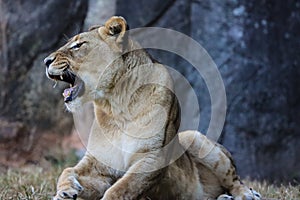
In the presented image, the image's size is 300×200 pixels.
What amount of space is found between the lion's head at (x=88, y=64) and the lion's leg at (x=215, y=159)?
583mm

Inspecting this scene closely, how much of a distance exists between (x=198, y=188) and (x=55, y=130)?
331 centimetres

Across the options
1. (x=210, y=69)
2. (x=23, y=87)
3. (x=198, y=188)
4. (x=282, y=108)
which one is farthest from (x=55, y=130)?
(x=198, y=188)

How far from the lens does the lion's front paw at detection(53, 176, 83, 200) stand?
10.3 feet

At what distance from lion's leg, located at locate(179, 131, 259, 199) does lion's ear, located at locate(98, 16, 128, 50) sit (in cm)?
64

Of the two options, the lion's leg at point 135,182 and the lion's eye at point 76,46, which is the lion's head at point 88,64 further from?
the lion's leg at point 135,182

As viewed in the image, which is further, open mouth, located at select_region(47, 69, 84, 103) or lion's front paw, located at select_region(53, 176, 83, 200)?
open mouth, located at select_region(47, 69, 84, 103)

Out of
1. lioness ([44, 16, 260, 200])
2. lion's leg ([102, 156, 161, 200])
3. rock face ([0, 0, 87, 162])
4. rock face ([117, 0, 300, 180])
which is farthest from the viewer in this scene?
rock face ([0, 0, 87, 162])

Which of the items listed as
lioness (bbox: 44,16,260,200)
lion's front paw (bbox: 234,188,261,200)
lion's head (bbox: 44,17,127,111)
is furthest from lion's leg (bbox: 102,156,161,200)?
lion's front paw (bbox: 234,188,261,200)

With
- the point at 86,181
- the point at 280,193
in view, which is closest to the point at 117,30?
the point at 86,181

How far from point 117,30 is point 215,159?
0.87 m

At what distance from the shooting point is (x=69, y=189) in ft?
10.5

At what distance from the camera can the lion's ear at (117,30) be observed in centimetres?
340

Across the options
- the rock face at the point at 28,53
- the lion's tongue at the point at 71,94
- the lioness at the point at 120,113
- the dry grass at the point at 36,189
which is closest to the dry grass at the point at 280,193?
the dry grass at the point at 36,189

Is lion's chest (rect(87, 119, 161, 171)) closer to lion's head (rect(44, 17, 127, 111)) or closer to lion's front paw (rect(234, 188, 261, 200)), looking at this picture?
lion's head (rect(44, 17, 127, 111))
